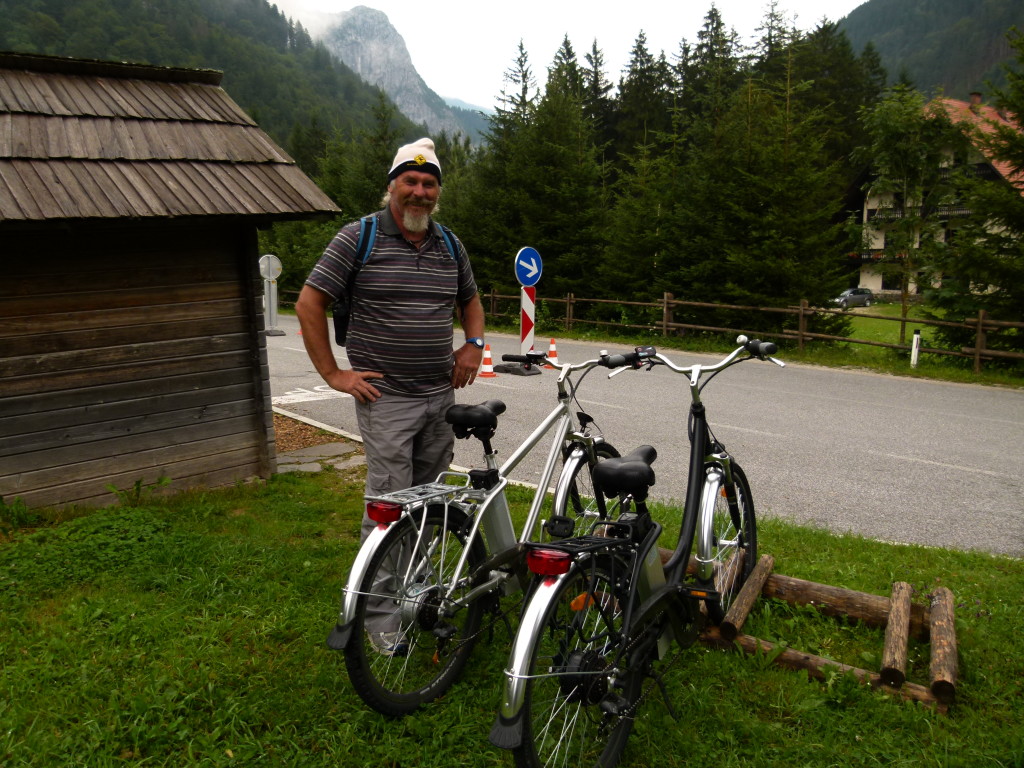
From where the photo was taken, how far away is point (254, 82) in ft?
367

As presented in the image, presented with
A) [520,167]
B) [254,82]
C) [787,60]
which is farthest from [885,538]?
[254,82]

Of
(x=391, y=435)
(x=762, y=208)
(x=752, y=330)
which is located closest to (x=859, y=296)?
(x=752, y=330)

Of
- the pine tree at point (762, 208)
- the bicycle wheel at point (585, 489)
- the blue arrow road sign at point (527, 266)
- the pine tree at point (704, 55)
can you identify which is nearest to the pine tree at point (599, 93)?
the pine tree at point (704, 55)

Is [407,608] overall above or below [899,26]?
below

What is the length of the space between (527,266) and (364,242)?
9.19 metres

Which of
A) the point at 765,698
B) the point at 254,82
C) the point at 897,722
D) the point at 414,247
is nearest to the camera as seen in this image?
the point at 897,722

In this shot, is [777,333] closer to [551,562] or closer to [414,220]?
[414,220]

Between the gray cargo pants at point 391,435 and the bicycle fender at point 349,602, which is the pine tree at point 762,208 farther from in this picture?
the bicycle fender at point 349,602

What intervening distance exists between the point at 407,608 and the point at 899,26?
666ft

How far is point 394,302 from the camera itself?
11.5ft

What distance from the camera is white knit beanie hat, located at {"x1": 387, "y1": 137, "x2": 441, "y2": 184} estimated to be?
338 centimetres

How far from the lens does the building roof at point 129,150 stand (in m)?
5.25

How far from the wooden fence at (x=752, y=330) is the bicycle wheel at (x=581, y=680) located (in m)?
13.1

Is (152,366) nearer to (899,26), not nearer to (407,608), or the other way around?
(407,608)
